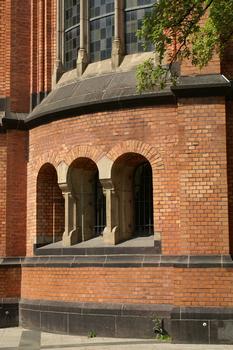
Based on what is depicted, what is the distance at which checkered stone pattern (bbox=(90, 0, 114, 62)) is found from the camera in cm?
1286

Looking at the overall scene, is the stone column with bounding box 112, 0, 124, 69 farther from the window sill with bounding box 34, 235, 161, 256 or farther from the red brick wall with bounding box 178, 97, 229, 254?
the window sill with bounding box 34, 235, 161, 256

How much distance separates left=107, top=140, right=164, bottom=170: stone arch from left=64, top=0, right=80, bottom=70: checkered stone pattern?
9.52 feet

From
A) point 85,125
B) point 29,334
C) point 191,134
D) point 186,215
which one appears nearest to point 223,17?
point 191,134

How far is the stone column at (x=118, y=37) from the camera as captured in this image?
1252cm

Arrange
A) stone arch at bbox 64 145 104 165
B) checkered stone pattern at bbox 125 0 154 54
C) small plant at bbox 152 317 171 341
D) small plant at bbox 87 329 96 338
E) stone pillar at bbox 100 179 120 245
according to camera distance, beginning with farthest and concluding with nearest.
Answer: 1. checkered stone pattern at bbox 125 0 154 54
2. stone arch at bbox 64 145 104 165
3. stone pillar at bbox 100 179 120 245
4. small plant at bbox 87 329 96 338
5. small plant at bbox 152 317 171 341

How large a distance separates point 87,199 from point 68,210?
0.45m

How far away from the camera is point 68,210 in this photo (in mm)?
12453

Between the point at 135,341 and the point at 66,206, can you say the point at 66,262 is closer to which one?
the point at 66,206

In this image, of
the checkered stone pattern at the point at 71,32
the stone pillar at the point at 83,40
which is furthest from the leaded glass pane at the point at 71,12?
the stone pillar at the point at 83,40

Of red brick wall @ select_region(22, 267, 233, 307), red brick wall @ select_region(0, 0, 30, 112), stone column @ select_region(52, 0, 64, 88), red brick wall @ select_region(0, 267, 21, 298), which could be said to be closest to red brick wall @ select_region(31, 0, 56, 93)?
red brick wall @ select_region(0, 0, 30, 112)

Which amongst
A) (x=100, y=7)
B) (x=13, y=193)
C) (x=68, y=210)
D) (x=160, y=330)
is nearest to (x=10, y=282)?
(x=13, y=193)

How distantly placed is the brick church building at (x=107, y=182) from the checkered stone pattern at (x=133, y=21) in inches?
1.0

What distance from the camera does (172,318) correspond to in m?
10.2

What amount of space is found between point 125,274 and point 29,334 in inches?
91.5
